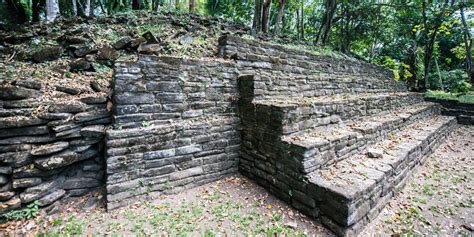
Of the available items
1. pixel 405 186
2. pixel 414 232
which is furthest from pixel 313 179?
pixel 405 186

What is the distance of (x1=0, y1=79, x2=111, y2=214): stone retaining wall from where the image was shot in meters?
2.72

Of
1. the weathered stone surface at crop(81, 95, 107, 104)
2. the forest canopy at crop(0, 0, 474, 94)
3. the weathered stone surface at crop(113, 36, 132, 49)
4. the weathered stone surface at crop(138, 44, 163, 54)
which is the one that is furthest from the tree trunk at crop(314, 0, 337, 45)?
the weathered stone surface at crop(81, 95, 107, 104)

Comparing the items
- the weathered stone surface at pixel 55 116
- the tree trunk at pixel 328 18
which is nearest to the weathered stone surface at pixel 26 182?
the weathered stone surface at pixel 55 116

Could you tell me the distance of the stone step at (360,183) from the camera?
2.59 meters

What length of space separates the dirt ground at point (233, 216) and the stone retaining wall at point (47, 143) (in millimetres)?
276

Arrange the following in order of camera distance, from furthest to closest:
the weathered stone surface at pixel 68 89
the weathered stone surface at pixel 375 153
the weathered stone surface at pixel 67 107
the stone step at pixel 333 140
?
the weathered stone surface at pixel 375 153
the weathered stone surface at pixel 68 89
the stone step at pixel 333 140
the weathered stone surface at pixel 67 107

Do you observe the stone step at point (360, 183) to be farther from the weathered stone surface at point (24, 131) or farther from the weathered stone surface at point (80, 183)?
the weathered stone surface at point (24, 131)

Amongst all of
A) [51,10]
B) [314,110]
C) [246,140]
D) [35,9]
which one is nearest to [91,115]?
[246,140]

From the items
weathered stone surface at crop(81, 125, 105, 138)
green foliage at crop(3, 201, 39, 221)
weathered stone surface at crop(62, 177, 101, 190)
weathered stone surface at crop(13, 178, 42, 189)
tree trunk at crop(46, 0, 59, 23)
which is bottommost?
green foliage at crop(3, 201, 39, 221)

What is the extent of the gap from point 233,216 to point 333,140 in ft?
6.26

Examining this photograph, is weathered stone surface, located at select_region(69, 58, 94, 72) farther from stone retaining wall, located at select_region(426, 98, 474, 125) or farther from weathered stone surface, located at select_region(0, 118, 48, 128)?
stone retaining wall, located at select_region(426, 98, 474, 125)

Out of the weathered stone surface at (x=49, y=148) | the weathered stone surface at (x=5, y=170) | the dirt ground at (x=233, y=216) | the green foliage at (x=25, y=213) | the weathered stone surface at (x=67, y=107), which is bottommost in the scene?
the dirt ground at (x=233, y=216)

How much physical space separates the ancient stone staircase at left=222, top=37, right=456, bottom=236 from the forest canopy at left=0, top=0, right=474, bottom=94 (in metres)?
5.33

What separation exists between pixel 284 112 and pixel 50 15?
7863mm
